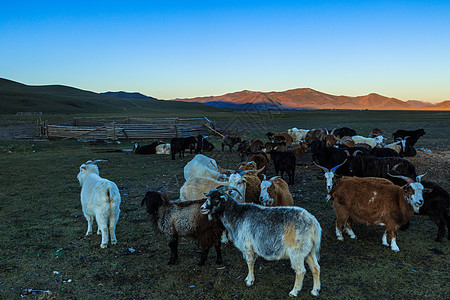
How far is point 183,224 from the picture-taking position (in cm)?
569

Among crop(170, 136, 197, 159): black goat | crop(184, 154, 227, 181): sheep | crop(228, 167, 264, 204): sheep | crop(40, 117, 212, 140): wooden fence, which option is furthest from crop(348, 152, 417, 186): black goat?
crop(40, 117, 212, 140): wooden fence

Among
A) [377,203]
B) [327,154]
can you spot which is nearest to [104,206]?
[377,203]

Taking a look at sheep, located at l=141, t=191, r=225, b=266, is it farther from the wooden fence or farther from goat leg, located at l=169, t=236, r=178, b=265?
the wooden fence

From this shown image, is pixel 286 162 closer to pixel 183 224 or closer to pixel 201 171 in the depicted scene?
pixel 201 171

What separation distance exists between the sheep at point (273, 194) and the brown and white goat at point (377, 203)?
118 cm

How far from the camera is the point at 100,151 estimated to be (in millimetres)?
19625

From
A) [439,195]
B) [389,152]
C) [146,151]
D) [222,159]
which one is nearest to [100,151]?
[146,151]

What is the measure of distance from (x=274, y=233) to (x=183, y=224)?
1.89 metres

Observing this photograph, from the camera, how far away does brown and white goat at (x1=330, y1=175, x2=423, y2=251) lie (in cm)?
608

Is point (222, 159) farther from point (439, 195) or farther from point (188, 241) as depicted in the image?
point (439, 195)

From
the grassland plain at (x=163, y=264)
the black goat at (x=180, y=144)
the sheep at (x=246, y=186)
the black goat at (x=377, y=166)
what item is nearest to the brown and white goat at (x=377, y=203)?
the grassland plain at (x=163, y=264)

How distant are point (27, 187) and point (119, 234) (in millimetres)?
6148

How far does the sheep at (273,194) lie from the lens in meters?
6.90

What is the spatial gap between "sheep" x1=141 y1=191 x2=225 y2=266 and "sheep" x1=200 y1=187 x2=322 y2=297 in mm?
334
